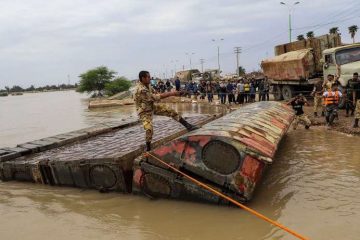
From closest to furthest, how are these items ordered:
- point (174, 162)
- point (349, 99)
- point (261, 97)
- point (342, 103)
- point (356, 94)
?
1. point (174, 162)
2. point (356, 94)
3. point (349, 99)
4. point (342, 103)
5. point (261, 97)

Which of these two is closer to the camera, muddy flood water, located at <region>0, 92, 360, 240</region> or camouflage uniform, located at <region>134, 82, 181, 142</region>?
muddy flood water, located at <region>0, 92, 360, 240</region>

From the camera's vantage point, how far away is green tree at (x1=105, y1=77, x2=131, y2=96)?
211 ft

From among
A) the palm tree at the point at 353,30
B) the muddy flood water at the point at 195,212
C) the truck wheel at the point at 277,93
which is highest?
the palm tree at the point at 353,30

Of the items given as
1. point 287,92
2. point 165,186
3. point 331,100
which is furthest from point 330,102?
point 287,92

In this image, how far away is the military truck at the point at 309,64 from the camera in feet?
53.4

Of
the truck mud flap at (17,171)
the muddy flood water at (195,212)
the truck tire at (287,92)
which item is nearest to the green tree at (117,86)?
the truck tire at (287,92)

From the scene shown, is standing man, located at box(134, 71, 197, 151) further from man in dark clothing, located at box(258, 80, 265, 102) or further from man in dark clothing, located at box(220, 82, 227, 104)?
man in dark clothing, located at box(220, 82, 227, 104)

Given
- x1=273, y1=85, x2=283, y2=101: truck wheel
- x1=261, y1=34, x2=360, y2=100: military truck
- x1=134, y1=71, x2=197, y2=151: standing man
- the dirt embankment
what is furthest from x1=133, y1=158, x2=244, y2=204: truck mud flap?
x1=273, y1=85, x2=283, y2=101: truck wheel

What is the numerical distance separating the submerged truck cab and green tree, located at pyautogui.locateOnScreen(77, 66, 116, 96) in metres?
55.6

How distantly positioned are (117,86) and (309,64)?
4791cm

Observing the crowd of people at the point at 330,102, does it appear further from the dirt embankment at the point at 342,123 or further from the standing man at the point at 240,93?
the standing man at the point at 240,93

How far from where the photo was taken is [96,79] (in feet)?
228

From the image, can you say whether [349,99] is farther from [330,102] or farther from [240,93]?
[240,93]

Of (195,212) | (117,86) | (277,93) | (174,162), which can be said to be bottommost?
(195,212)
